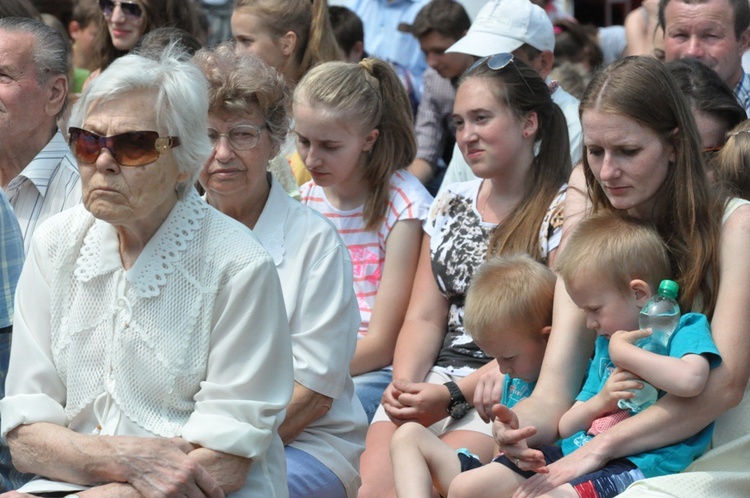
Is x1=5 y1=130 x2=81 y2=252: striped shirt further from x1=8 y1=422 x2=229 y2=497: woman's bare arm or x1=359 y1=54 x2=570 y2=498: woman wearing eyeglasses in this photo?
x1=8 y1=422 x2=229 y2=497: woman's bare arm

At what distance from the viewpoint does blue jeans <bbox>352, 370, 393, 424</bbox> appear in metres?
4.30

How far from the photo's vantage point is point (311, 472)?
3.32 meters

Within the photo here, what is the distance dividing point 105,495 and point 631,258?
1.50m

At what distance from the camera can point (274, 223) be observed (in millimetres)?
3588

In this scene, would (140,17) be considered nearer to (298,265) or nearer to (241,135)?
(241,135)

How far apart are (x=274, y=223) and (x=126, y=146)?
0.88m

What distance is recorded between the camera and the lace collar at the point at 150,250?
280cm

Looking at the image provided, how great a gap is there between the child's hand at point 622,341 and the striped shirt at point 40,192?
2.12 meters

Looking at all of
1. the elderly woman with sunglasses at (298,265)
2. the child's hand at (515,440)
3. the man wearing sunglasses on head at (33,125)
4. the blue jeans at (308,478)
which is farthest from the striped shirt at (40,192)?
the child's hand at (515,440)

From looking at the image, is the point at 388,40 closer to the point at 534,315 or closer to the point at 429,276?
the point at 429,276

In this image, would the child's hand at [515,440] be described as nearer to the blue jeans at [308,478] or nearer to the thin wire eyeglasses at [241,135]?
the blue jeans at [308,478]

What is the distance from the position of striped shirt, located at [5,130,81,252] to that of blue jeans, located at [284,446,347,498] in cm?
142

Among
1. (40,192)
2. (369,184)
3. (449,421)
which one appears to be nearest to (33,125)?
(40,192)

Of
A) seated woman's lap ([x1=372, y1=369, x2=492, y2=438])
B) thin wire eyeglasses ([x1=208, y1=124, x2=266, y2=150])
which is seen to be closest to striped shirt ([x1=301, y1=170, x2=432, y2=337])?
seated woman's lap ([x1=372, y1=369, x2=492, y2=438])
